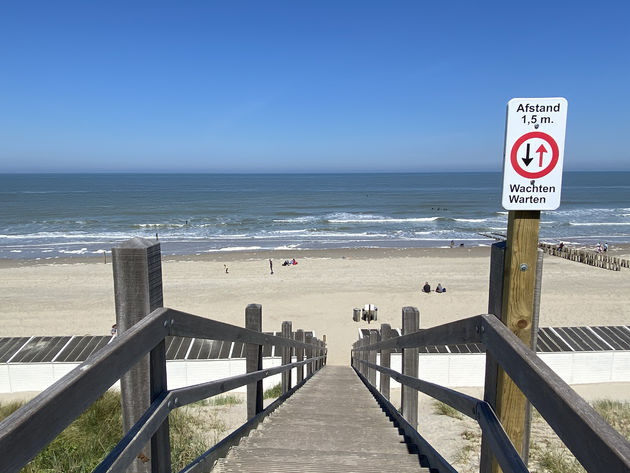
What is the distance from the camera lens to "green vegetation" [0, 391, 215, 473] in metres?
3.79

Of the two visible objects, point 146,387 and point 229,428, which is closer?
point 146,387

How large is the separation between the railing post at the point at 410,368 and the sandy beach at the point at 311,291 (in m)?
11.2

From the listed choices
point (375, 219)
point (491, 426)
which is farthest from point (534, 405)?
point (375, 219)

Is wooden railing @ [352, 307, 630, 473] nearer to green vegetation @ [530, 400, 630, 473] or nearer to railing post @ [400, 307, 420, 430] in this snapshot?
railing post @ [400, 307, 420, 430]

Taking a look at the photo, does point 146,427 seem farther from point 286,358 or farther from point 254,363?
point 286,358

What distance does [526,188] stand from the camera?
6.13 feet

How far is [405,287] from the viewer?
24641 millimetres

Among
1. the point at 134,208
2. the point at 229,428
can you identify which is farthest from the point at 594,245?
the point at 134,208

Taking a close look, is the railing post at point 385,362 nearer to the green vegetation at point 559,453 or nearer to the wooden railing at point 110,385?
the green vegetation at point 559,453

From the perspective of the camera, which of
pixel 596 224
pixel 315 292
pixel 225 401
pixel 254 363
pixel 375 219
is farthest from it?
pixel 375 219

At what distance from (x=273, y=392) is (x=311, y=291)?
13980mm

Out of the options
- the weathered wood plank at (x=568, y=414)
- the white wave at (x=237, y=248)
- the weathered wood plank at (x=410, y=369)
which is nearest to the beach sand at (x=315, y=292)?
the white wave at (x=237, y=248)

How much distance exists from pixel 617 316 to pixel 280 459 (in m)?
20.9

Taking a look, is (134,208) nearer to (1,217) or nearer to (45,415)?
(1,217)
